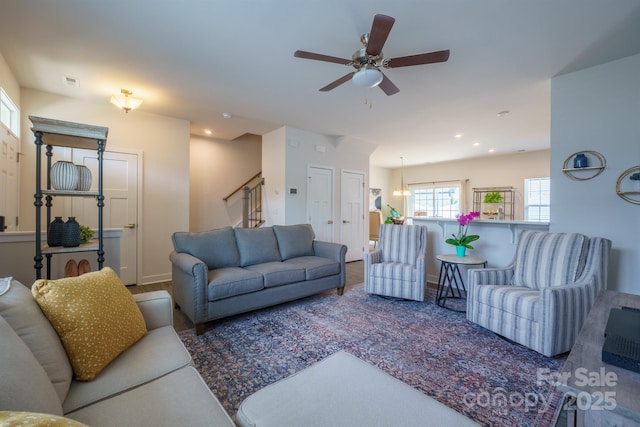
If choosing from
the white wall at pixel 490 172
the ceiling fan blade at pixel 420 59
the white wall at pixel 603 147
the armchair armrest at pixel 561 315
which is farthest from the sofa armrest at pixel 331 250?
the white wall at pixel 490 172

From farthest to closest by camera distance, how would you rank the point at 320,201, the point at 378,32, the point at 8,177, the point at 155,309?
the point at 320,201, the point at 8,177, the point at 378,32, the point at 155,309

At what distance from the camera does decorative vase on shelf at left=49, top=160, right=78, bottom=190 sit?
2074mm

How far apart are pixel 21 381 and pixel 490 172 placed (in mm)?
9334

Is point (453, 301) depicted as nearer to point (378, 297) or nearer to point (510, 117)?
point (378, 297)

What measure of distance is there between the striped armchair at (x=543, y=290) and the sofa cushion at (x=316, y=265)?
1.59 meters

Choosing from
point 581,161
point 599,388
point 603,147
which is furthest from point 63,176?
point 603,147

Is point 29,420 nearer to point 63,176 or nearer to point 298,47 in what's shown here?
point 63,176

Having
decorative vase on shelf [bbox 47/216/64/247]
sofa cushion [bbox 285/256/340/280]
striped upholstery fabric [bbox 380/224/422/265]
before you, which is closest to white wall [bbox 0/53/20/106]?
decorative vase on shelf [bbox 47/216/64/247]

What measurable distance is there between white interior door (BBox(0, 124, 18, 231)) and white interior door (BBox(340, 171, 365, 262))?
478cm

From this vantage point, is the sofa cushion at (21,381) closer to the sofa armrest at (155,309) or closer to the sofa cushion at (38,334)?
the sofa cushion at (38,334)

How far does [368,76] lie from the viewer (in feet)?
7.16

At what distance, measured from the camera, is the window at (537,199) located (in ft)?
23.2

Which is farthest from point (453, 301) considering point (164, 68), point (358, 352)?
point (164, 68)

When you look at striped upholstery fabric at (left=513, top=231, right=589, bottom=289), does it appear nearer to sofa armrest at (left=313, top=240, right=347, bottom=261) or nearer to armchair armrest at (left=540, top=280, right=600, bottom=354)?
armchair armrest at (left=540, top=280, right=600, bottom=354)
